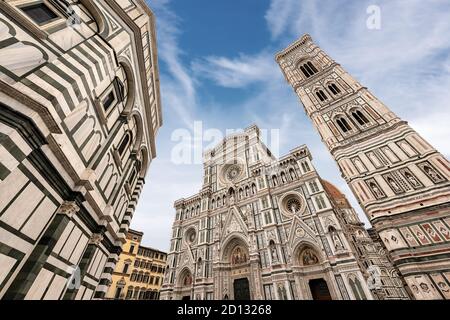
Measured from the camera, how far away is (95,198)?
682 cm

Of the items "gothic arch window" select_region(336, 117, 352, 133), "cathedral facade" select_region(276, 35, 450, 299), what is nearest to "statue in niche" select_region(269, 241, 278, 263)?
"cathedral facade" select_region(276, 35, 450, 299)

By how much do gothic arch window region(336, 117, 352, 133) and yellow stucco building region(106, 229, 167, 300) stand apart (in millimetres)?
29271

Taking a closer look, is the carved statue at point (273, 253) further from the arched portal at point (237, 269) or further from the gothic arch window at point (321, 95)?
the gothic arch window at point (321, 95)

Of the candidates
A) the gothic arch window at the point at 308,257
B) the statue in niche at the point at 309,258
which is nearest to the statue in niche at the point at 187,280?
the gothic arch window at the point at 308,257

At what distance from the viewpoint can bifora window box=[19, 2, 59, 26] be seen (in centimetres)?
497

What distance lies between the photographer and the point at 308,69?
25109mm

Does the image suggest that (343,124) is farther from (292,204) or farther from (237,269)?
(237,269)

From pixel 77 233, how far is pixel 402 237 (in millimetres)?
15681

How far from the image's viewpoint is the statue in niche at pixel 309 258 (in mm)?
15924

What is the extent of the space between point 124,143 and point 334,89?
2116 cm

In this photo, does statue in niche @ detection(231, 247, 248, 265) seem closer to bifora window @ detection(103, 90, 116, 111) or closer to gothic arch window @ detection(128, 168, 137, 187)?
gothic arch window @ detection(128, 168, 137, 187)

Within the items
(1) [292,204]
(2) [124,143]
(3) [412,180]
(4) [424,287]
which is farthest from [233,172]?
(4) [424,287]

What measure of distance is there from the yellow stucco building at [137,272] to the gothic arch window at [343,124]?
96.0 ft
